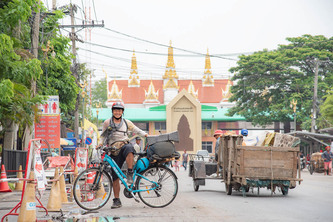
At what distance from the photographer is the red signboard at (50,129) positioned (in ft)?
68.3

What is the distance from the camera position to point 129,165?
8953 millimetres

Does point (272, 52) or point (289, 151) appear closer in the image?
point (289, 151)

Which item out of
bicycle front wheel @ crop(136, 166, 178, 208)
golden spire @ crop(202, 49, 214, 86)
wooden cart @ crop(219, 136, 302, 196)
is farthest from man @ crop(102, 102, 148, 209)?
golden spire @ crop(202, 49, 214, 86)

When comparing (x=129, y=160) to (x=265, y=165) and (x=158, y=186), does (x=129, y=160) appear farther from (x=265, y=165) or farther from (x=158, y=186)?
(x=265, y=165)

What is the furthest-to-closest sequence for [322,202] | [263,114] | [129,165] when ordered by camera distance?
1. [263,114]
2. [322,202]
3. [129,165]

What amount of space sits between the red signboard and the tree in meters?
33.8

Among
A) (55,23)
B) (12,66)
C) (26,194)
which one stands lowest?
(26,194)

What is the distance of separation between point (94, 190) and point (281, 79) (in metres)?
45.7

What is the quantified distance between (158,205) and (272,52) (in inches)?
1821

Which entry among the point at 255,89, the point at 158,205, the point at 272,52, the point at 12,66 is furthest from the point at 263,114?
the point at 158,205

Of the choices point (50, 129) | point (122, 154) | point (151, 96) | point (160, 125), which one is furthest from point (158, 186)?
point (151, 96)

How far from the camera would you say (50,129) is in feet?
68.9

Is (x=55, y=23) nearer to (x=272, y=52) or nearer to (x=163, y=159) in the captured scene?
(x=163, y=159)

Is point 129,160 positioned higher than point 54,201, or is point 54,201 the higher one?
point 129,160
